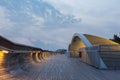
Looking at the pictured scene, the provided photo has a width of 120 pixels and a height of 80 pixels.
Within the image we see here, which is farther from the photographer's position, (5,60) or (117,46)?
(117,46)

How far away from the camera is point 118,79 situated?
71.3ft

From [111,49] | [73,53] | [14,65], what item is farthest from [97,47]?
[73,53]

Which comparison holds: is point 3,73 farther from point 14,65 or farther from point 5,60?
point 14,65

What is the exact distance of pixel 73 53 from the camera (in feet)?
332

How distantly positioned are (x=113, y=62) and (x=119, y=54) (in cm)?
102

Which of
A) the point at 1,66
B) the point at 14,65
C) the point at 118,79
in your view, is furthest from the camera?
the point at 14,65

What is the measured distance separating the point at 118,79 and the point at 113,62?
12678 millimetres

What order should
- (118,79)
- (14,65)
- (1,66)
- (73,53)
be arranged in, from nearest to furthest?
(1,66), (118,79), (14,65), (73,53)

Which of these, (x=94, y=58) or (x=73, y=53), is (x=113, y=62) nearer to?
(x=94, y=58)

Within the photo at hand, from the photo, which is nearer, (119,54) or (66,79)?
(66,79)

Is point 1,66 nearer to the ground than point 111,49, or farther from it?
nearer to the ground

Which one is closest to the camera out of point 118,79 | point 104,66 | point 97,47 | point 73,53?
point 118,79

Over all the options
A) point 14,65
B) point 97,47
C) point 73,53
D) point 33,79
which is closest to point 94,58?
point 97,47

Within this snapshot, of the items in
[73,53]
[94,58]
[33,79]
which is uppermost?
[73,53]
